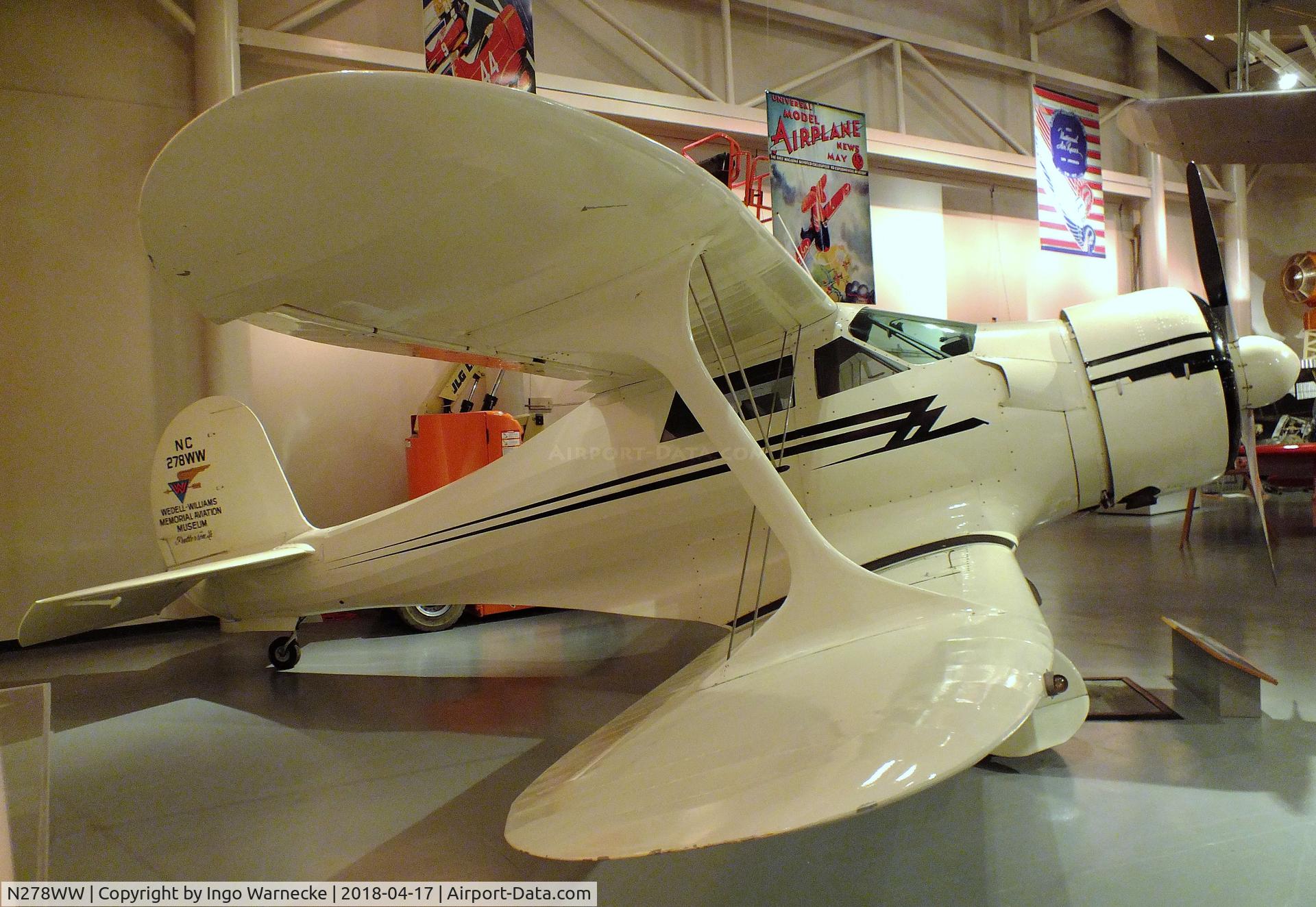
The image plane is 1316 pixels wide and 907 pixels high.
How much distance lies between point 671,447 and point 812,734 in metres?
1.63

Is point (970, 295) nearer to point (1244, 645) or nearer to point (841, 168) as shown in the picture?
point (841, 168)

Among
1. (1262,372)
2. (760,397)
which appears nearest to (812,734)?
(760,397)

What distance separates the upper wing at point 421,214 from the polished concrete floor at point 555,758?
1623 mm

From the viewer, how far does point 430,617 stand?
562 centimetres

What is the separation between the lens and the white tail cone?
10.3 ft

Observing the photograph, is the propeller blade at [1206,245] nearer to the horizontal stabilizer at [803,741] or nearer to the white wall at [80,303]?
the horizontal stabilizer at [803,741]

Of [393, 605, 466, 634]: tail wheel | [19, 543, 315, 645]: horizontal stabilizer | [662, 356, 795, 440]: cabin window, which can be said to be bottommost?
[393, 605, 466, 634]: tail wheel

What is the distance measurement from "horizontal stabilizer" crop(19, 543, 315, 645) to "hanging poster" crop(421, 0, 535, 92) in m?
3.37

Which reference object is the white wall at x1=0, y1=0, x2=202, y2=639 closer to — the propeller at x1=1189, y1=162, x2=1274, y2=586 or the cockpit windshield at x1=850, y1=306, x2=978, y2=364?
the cockpit windshield at x1=850, y1=306, x2=978, y2=364

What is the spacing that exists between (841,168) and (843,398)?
5.03 meters

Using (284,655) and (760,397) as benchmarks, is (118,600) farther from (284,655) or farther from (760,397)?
(760,397)

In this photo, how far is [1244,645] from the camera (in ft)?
12.5

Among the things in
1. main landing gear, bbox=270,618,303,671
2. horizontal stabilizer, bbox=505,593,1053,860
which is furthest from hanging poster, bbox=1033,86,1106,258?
main landing gear, bbox=270,618,303,671

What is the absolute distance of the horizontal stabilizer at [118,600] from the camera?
304 cm
